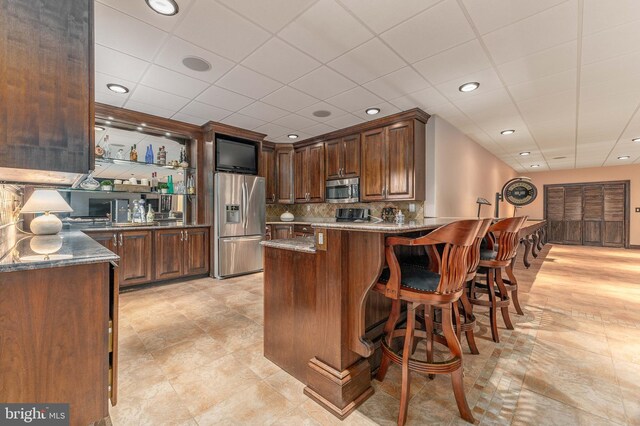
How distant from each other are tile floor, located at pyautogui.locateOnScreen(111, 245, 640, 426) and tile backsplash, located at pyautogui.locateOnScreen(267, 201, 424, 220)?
5.62 ft

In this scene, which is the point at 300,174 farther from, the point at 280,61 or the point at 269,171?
the point at 280,61

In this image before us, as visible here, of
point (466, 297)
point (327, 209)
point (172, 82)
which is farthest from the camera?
point (327, 209)

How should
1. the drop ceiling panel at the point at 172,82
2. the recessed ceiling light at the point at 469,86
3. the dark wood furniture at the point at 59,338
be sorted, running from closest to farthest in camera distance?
1. the dark wood furniture at the point at 59,338
2. the drop ceiling panel at the point at 172,82
3. the recessed ceiling light at the point at 469,86

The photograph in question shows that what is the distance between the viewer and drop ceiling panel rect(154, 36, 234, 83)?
2.33m

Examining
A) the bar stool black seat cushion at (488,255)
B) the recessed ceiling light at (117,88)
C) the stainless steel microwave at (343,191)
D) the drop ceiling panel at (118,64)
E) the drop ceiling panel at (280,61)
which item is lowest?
the bar stool black seat cushion at (488,255)

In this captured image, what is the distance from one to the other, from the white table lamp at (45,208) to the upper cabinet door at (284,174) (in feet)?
11.9

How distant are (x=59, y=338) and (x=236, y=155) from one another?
3.92 meters

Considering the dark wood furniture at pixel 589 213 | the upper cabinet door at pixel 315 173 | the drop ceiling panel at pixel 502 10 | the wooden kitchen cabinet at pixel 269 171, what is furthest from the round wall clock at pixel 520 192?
the dark wood furniture at pixel 589 213

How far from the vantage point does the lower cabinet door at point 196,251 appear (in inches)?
167

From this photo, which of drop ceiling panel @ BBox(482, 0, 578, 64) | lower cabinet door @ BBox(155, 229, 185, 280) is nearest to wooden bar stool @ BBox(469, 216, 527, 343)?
drop ceiling panel @ BBox(482, 0, 578, 64)

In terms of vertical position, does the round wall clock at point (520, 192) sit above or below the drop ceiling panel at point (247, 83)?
below

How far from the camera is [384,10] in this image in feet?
6.28

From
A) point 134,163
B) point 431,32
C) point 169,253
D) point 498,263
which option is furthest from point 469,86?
point 134,163

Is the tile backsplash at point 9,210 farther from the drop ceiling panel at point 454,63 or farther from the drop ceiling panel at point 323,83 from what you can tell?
the drop ceiling panel at point 454,63
